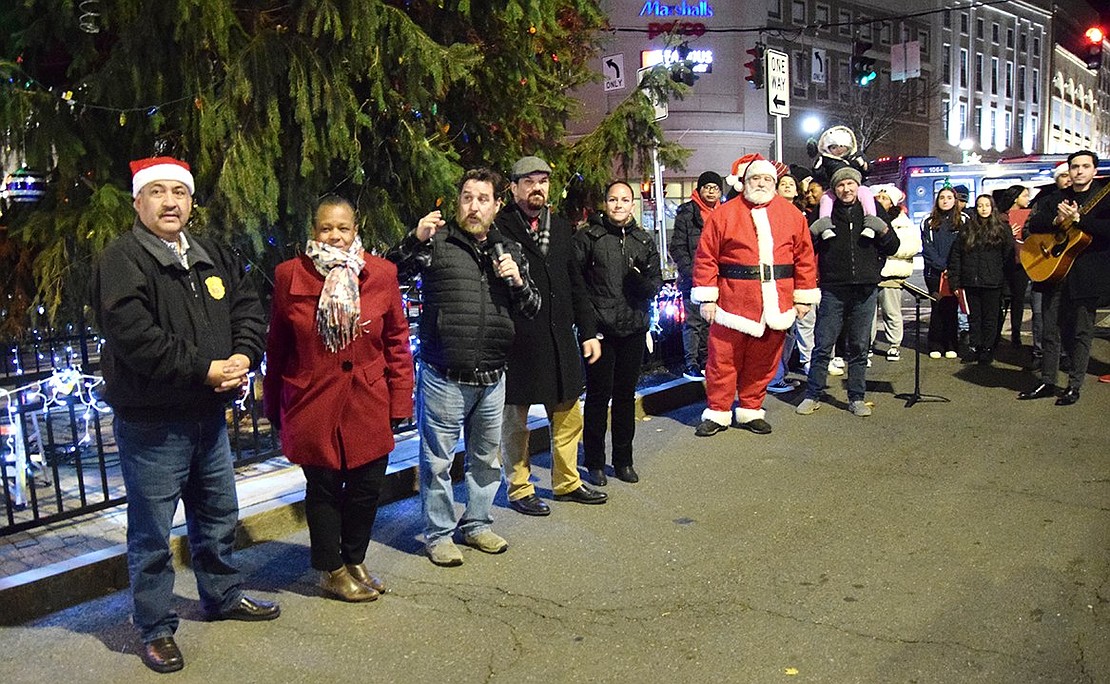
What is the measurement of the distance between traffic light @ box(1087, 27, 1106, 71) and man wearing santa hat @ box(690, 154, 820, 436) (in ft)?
48.7

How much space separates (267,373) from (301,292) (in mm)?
437

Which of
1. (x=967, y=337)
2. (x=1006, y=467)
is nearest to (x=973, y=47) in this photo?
(x=967, y=337)

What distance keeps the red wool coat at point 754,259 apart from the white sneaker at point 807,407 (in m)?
1.15

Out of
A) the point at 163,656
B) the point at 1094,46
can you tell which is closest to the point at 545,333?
the point at 163,656

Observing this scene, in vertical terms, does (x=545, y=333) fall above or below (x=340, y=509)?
above

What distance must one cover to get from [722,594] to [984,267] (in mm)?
7007

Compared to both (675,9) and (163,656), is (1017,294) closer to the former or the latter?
(163,656)

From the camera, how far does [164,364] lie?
133 inches

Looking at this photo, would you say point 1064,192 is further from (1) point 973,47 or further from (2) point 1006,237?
(1) point 973,47

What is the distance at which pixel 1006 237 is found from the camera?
9.89 metres

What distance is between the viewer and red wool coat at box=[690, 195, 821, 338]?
7016 mm

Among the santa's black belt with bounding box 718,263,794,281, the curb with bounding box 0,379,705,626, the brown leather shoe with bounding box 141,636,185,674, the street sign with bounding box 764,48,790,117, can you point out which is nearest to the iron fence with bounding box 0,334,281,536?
the curb with bounding box 0,379,705,626

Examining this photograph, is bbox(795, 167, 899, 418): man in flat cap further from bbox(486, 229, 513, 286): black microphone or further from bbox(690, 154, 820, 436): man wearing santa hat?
bbox(486, 229, 513, 286): black microphone

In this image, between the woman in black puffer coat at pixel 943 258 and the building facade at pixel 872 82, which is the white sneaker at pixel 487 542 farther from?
the woman in black puffer coat at pixel 943 258
